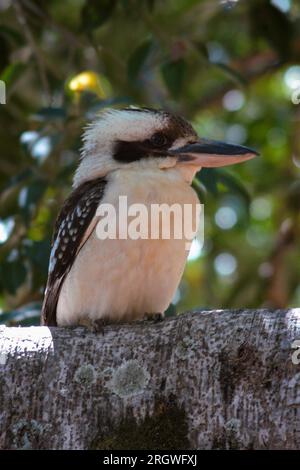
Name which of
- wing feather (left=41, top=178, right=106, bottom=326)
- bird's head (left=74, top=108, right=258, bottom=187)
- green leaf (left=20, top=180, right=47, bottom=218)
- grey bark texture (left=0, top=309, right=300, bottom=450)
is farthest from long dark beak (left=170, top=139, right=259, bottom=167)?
grey bark texture (left=0, top=309, right=300, bottom=450)

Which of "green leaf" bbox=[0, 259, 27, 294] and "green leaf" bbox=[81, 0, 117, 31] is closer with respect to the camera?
"green leaf" bbox=[0, 259, 27, 294]

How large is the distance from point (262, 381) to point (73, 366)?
25.9 inches

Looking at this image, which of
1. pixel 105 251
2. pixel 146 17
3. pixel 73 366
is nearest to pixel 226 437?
pixel 73 366

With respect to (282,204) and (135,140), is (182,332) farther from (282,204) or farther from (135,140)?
(282,204)

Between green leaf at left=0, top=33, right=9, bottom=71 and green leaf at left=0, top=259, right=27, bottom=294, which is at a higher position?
green leaf at left=0, top=33, right=9, bottom=71

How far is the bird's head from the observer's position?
170 inches

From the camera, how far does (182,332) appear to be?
324cm

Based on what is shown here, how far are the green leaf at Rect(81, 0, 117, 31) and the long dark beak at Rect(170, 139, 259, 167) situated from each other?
1.33 m

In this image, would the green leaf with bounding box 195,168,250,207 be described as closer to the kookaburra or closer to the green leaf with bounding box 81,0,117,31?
the kookaburra

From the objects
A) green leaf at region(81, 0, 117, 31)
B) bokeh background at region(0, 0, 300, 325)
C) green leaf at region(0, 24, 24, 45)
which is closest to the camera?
bokeh background at region(0, 0, 300, 325)

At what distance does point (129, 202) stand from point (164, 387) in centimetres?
106

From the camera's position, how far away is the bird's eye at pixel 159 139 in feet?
14.3

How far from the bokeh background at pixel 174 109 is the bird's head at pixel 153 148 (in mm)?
175

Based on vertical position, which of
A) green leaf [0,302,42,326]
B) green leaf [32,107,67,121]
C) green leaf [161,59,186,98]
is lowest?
green leaf [0,302,42,326]
